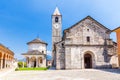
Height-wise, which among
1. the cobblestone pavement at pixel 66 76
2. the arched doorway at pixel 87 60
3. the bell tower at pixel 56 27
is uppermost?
the bell tower at pixel 56 27

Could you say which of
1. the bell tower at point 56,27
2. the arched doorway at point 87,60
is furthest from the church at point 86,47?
the bell tower at point 56,27

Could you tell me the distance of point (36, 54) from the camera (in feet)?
129

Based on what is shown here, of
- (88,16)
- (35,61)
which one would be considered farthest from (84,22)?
(35,61)

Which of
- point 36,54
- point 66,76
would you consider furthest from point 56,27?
point 66,76

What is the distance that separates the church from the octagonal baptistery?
1372 cm

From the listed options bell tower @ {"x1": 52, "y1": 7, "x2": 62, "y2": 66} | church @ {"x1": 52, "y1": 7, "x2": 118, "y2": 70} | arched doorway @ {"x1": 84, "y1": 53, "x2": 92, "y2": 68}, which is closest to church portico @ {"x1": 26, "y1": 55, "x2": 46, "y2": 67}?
bell tower @ {"x1": 52, "y1": 7, "x2": 62, "y2": 66}

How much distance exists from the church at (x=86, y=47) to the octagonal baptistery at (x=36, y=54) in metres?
13.7

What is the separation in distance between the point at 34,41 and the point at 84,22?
2070 centimetres

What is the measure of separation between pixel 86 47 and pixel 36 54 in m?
16.4

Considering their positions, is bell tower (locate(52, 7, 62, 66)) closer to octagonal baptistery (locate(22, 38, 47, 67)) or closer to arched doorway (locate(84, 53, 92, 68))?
octagonal baptistery (locate(22, 38, 47, 67))

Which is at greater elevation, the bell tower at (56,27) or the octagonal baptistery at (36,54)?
the bell tower at (56,27)

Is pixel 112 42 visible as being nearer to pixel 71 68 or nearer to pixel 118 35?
pixel 118 35

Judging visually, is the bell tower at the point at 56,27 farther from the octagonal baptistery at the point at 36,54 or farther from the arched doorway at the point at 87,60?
the arched doorway at the point at 87,60

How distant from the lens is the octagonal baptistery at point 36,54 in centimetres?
3925
